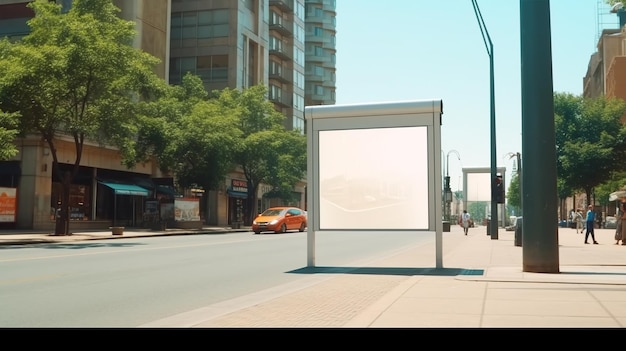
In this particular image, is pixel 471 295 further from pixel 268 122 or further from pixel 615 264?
pixel 268 122

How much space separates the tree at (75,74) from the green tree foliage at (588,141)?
39.2 m

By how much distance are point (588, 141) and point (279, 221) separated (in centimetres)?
3143

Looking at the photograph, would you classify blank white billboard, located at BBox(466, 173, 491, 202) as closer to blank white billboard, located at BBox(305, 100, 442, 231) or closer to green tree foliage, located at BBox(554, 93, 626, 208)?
green tree foliage, located at BBox(554, 93, 626, 208)

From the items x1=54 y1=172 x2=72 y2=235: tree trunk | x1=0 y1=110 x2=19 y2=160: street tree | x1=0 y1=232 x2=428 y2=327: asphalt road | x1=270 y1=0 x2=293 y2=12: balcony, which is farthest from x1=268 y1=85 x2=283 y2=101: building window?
x1=0 y1=232 x2=428 y2=327: asphalt road

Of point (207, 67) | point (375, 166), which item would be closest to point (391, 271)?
point (375, 166)

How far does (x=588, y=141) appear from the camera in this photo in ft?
183

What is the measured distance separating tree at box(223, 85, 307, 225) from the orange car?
9474 millimetres

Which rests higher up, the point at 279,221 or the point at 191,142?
the point at 191,142

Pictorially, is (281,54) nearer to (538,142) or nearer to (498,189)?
(498,189)

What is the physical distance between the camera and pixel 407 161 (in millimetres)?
13914

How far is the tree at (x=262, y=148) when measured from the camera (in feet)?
162

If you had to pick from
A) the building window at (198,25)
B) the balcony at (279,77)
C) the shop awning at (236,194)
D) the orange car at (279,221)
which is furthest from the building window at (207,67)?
the orange car at (279,221)

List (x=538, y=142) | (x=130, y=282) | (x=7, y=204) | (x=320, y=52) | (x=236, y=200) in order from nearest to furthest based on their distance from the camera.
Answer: (x=130, y=282)
(x=538, y=142)
(x=7, y=204)
(x=236, y=200)
(x=320, y=52)
